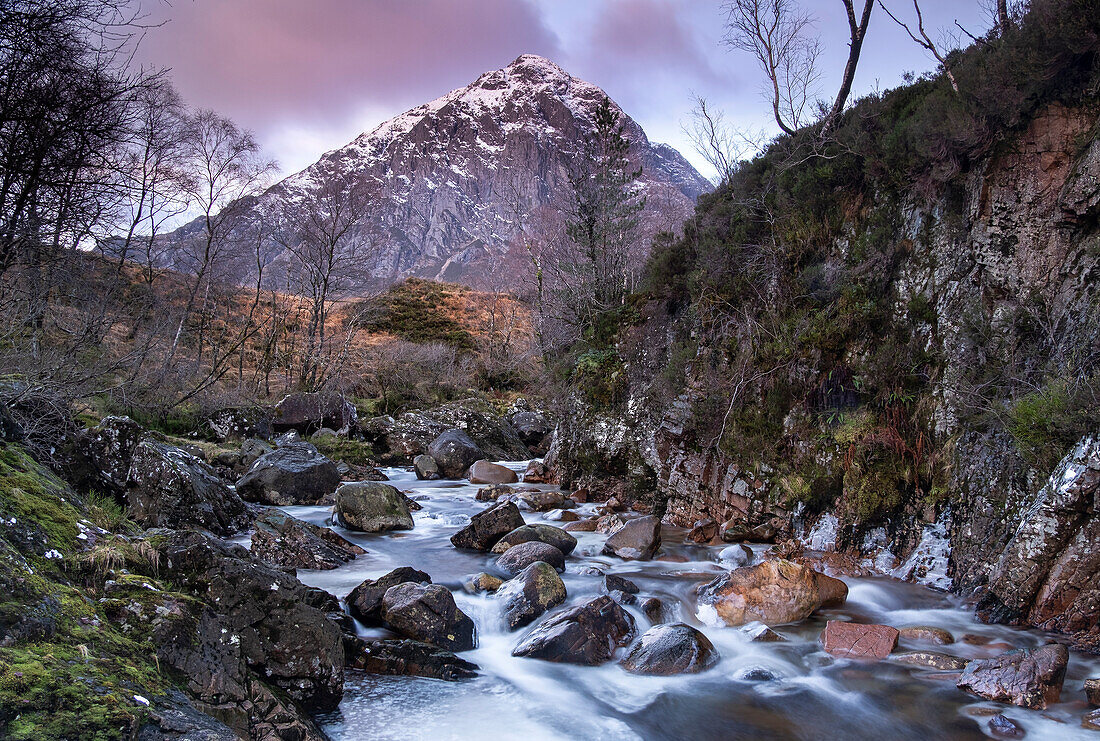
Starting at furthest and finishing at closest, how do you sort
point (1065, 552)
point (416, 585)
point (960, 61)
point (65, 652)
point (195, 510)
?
point (960, 61)
point (195, 510)
point (416, 585)
point (1065, 552)
point (65, 652)

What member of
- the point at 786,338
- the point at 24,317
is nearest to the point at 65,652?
the point at 24,317

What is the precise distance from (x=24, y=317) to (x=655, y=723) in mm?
7687

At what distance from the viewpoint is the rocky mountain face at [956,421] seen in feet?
18.4

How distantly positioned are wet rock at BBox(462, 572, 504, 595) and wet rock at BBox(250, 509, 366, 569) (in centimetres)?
189

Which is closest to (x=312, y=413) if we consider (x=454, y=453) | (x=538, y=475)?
(x=454, y=453)

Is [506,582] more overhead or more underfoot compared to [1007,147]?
more underfoot

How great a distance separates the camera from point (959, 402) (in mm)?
6879

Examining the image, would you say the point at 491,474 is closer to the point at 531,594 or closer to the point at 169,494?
the point at 169,494

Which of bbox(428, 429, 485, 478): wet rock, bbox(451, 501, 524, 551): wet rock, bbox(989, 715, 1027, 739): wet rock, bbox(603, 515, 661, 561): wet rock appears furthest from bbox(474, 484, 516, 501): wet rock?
bbox(989, 715, 1027, 739): wet rock

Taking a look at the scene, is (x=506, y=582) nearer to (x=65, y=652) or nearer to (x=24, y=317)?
(x=65, y=652)

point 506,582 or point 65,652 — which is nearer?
point 65,652

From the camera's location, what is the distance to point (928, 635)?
223 inches

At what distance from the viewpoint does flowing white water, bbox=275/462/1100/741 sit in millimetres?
4293

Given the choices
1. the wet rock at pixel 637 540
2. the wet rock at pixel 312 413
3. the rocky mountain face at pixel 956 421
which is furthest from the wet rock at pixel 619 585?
the wet rock at pixel 312 413
